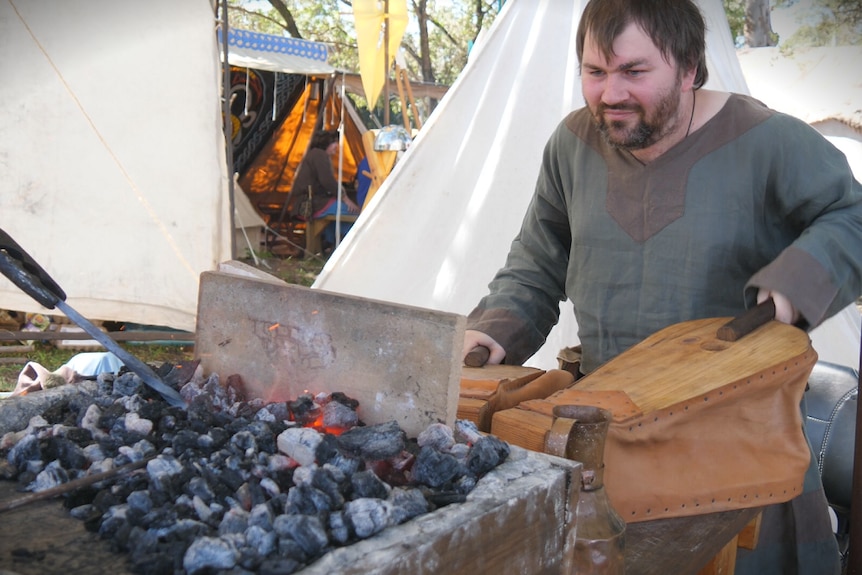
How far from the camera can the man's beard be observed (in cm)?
171

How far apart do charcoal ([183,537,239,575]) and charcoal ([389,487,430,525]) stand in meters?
0.19

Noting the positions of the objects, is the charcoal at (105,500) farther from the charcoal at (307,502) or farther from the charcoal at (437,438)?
the charcoal at (437,438)

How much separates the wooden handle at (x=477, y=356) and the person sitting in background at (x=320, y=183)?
21.9 feet

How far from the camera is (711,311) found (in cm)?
174

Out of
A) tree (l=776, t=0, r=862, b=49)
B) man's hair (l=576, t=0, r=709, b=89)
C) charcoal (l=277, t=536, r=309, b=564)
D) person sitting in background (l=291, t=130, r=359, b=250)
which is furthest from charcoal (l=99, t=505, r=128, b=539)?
person sitting in background (l=291, t=130, r=359, b=250)

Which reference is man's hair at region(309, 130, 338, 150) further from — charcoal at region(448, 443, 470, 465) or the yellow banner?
charcoal at region(448, 443, 470, 465)

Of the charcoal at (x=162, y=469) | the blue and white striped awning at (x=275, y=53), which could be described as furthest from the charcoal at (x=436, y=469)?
the blue and white striped awning at (x=275, y=53)

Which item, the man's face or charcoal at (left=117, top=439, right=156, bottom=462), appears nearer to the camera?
charcoal at (left=117, top=439, right=156, bottom=462)

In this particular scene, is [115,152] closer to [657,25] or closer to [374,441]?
[657,25]

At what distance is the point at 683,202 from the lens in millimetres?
1744

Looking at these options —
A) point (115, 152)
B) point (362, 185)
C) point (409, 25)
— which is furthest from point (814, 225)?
point (409, 25)

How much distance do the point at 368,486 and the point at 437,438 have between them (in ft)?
0.54

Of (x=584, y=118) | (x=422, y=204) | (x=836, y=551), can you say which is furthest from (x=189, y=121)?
(x=836, y=551)

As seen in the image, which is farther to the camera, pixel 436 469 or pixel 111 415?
pixel 111 415
